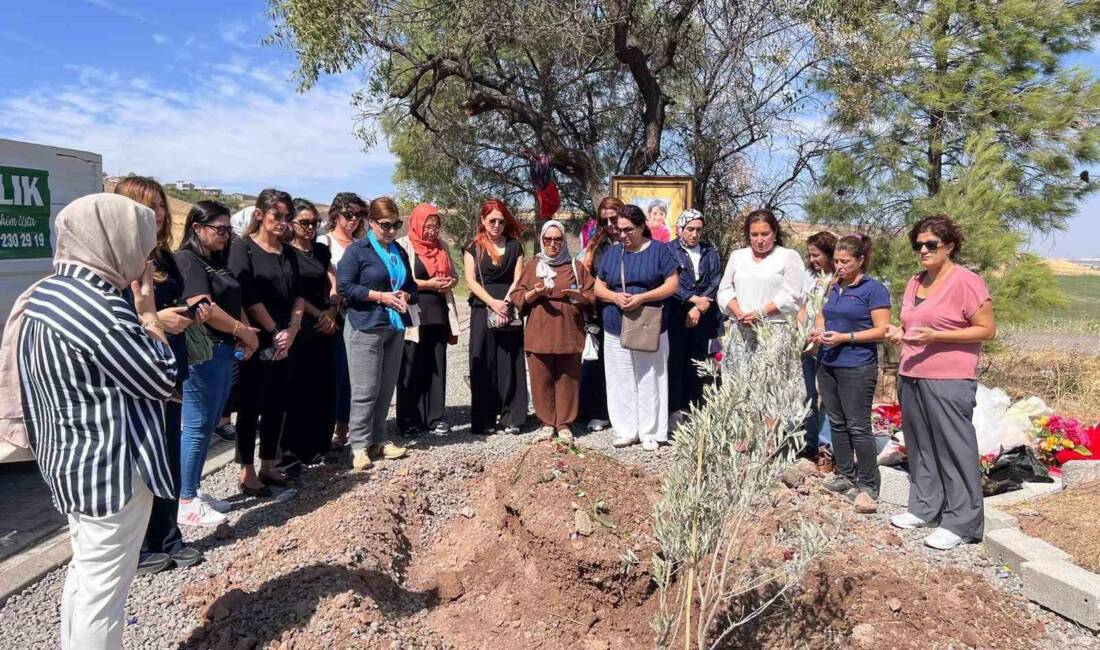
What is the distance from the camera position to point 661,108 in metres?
10.6

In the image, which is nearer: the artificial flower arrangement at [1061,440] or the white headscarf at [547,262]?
the artificial flower arrangement at [1061,440]

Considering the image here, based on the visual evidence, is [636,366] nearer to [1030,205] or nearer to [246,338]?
[246,338]

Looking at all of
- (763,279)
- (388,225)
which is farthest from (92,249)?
(763,279)

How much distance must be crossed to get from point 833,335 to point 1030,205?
6577 millimetres

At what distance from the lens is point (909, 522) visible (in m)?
4.04

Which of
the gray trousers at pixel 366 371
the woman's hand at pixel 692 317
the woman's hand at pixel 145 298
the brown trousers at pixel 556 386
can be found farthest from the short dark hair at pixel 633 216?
the woman's hand at pixel 145 298

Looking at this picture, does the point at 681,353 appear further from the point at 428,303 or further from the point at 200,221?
the point at 200,221

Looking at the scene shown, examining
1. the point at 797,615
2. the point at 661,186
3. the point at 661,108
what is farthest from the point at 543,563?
the point at 661,108

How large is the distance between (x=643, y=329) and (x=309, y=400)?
2.45m

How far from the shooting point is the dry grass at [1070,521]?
357cm

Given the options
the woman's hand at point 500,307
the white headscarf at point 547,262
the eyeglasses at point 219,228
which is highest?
the eyeglasses at point 219,228

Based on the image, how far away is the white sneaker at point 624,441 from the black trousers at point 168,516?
9.88ft

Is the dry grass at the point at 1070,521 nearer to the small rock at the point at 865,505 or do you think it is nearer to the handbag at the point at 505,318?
the small rock at the point at 865,505

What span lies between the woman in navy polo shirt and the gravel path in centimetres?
31
